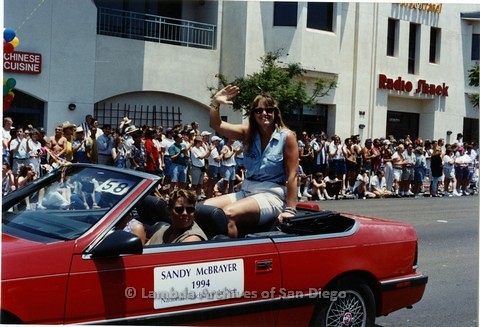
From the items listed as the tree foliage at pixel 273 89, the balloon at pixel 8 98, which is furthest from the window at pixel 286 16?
the balloon at pixel 8 98

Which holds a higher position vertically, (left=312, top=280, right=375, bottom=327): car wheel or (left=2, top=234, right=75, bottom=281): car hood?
(left=2, top=234, right=75, bottom=281): car hood

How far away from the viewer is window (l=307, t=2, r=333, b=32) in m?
24.8

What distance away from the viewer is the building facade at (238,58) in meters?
18.9

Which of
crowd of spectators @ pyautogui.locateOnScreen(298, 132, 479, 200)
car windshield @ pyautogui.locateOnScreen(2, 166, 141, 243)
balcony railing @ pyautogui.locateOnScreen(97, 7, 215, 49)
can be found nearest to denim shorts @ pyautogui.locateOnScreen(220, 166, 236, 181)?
crowd of spectators @ pyautogui.locateOnScreen(298, 132, 479, 200)

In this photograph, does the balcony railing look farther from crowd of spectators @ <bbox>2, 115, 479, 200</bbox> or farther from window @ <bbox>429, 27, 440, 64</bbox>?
Result: window @ <bbox>429, 27, 440, 64</bbox>

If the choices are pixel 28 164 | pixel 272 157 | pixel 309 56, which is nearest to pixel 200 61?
pixel 309 56

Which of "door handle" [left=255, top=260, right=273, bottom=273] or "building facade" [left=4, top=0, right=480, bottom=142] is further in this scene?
"building facade" [left=4, top=0, right=480, bottom=142]

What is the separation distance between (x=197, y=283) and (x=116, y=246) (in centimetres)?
64

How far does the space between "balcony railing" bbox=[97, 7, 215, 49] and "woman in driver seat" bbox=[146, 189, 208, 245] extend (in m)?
17.3

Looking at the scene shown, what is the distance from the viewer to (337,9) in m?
25.6

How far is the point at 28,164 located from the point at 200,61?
1088 centimetres

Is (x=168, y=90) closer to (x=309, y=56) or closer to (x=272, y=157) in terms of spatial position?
(x=309, y=56)

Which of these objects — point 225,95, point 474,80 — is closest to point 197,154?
point 225,95

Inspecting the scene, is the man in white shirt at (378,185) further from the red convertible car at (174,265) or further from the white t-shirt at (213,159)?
the red convertible car at (174,265)
